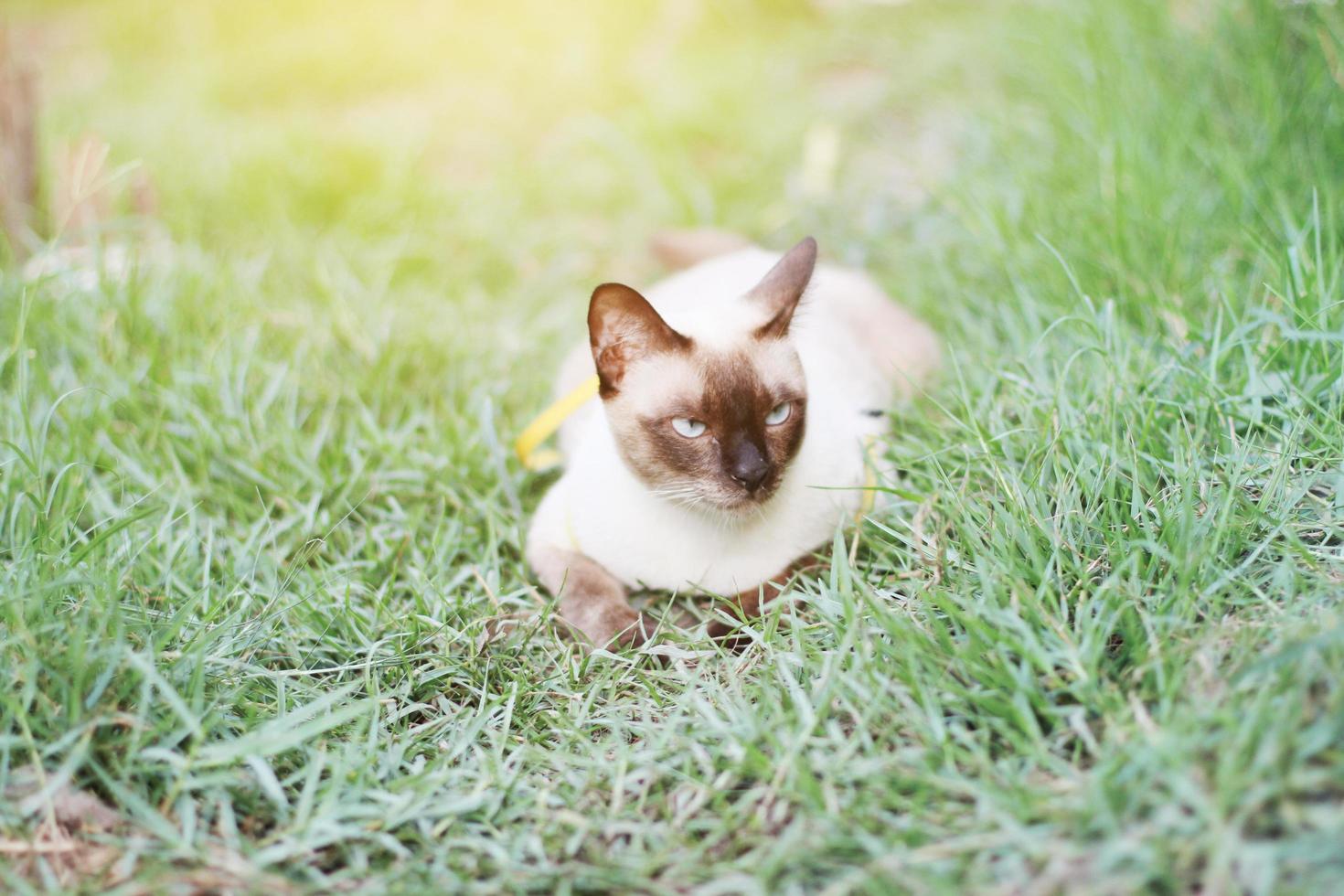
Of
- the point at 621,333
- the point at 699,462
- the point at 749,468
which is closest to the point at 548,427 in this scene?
the point at 621,333

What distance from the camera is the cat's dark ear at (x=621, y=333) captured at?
6.63ft

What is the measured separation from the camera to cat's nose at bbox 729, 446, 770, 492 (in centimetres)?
199

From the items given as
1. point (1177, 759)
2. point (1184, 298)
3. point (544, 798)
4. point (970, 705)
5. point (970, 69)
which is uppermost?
point (970, 69)

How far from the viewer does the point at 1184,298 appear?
2668mm

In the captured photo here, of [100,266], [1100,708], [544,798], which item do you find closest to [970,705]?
[1100,708]

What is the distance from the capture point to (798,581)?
2268mm

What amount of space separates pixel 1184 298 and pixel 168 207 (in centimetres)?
391

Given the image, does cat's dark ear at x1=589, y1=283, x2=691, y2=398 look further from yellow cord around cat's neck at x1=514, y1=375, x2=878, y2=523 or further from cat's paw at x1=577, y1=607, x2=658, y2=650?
cat's paw at x1=577, y1=607, x2=658, y2=650

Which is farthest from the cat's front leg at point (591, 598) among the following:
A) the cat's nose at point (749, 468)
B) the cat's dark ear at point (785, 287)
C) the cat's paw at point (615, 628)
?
the cat's dark ear at point (785, 287)

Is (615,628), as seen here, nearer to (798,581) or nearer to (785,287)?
(798,581)

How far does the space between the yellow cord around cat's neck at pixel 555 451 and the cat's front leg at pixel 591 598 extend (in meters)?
0.39

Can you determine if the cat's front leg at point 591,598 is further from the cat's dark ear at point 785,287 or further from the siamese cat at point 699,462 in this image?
the cat's dark ear at point 785,287

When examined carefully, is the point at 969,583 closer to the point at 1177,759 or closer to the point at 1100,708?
the point at 1100,708

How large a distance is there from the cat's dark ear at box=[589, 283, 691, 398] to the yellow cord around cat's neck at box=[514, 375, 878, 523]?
1.08 feet
